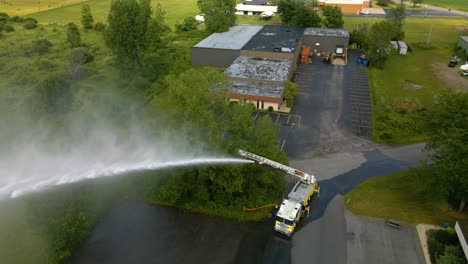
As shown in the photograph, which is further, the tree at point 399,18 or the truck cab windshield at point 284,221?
the tree at point 399,18

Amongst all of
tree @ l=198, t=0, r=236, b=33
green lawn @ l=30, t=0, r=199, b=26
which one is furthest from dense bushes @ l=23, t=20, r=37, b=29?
tree @ l=198, t=0, r=236, b=33

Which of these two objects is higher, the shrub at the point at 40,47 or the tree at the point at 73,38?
the tree at the point at 73,38

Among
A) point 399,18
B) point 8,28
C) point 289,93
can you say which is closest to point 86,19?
point 8,28

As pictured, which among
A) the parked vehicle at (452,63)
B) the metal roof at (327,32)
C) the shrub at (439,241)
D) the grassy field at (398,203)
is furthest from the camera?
the metal roof at (327,32)

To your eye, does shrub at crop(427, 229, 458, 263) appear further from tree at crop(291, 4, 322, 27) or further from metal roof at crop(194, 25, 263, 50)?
tree at crop(291, 4, 322, 27)

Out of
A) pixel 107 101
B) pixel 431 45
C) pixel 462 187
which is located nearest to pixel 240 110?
pixel 462 187

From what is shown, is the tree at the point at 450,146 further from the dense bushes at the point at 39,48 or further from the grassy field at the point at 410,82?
the dense bushes at the point at 39,48

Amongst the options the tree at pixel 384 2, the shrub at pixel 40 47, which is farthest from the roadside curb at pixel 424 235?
the tree at pixel 384 2
